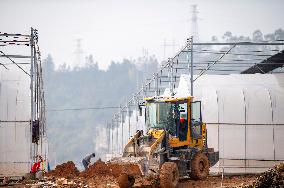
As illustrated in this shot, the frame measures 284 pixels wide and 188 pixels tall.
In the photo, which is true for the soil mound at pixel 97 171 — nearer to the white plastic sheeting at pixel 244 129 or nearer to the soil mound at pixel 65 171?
the soil mound at pixel 65 171

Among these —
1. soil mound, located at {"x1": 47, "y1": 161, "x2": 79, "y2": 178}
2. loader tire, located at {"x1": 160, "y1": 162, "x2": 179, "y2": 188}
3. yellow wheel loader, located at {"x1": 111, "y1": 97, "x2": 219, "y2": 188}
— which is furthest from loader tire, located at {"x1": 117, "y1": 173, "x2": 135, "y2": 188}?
soil mound, located at {"x1": 47, "y1": 161, "x2": 79, "y2": 178}

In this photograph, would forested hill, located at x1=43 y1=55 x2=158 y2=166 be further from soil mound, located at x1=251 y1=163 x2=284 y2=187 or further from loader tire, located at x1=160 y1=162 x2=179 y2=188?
soil mound, located at x1=251 y1=163 x2=284 y2=187

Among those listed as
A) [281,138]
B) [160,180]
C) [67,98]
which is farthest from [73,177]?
[67,98]

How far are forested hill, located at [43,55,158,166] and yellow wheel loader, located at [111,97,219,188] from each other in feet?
255

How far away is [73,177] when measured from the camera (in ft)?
59.7

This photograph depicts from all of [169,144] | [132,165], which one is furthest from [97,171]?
[132,165]

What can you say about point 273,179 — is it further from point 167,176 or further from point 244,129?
point 244,129

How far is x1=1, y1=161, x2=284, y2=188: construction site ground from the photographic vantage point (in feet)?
34.9

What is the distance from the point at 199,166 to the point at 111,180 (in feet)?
12.9

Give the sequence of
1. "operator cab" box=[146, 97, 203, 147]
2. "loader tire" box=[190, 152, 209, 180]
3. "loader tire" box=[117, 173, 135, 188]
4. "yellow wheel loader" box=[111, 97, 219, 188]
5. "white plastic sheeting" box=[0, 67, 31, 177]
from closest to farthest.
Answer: "loader tire" box=[117, 173, 135, 188], "yellow wheel loader" box=[111, 97, 219, 188], "operator cab" box=[146, 97, 203, 147], "loader tire" box=[190, 152, 209, 180], "white plastic sheeting" box=[0, 67, 31, 177]

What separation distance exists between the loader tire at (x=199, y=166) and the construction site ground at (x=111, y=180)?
0.26 meters

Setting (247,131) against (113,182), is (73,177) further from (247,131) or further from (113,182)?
(247,131)

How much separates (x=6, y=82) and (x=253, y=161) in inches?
566

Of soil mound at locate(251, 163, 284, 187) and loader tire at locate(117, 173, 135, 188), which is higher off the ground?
soil mound at locate(251, 163, 284, 187)
